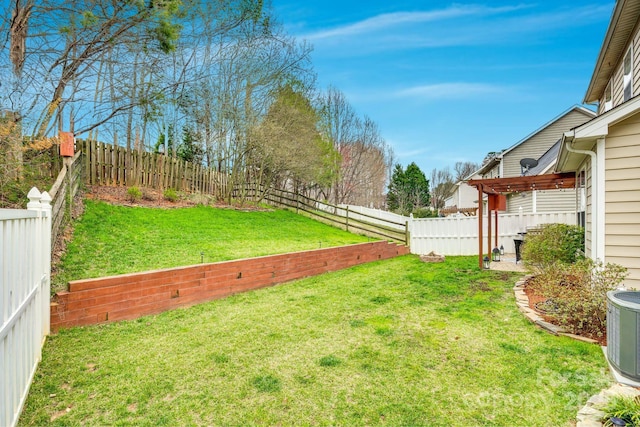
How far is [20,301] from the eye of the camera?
2467 mm

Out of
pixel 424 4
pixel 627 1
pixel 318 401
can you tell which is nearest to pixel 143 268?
pixel 318 401

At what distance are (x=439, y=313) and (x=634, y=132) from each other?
365cm

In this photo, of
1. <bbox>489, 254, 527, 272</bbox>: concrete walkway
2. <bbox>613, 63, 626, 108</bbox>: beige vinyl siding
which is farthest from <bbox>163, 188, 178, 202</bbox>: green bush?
<bbox>613, 63, 626, 108</bbox>: beige vinyl siding

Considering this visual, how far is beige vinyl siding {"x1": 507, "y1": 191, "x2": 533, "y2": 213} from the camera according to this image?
16413mm

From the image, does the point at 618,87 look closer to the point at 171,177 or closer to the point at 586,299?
the point at 586,299

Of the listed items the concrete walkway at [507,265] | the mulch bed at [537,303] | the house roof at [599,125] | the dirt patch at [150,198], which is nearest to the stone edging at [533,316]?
the mulch bed at [537,303]

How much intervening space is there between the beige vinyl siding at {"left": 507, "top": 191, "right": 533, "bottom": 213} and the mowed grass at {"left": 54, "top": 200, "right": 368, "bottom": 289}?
36.8 feet

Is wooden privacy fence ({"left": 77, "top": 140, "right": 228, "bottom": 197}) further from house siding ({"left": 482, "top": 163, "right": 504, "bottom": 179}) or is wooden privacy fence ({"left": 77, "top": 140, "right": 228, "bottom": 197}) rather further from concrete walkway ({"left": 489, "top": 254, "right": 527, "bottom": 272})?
house siding ({"left": 482, "top": 163, "right": 504, "bottom": 179})

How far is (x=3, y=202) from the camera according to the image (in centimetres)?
561

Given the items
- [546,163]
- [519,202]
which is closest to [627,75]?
[546,163]

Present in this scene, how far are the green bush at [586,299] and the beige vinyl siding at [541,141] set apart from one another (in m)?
15.8

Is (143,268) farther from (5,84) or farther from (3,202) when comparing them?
(5,84)

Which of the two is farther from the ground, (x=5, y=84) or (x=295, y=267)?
(x=5, y=84)

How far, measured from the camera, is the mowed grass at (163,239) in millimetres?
5270
